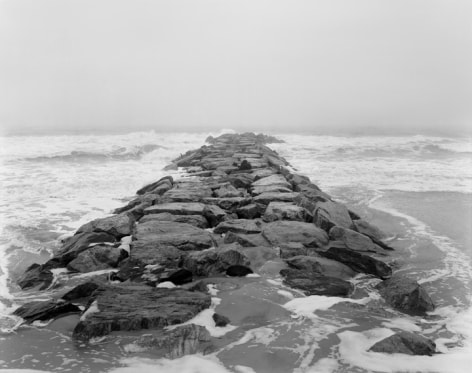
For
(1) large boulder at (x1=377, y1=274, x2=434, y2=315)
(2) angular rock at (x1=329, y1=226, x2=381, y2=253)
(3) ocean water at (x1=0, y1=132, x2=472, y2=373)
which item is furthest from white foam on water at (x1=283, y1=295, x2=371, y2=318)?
(2) angular rock at (x1=329, y1=226, x2=381, y2=253)

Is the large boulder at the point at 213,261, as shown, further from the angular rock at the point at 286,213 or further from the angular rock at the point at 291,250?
the angular rock at the point at 286,213

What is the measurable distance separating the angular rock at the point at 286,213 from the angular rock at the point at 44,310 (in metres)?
2.77

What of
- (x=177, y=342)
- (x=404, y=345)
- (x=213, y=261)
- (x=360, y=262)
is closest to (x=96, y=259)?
(x=213, y=261)

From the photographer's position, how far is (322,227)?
4801mm

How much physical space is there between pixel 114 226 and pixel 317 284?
254 cm

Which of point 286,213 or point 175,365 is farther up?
point 286,213

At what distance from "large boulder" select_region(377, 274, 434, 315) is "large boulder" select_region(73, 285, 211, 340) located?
145cm

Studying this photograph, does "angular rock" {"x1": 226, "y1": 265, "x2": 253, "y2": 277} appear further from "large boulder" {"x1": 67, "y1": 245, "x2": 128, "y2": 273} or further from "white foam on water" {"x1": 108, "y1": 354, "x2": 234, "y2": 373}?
"white foam on water" {"x1": 108, "y1": 354, "x2": 234, "y2": 373}

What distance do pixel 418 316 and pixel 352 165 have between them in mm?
11538

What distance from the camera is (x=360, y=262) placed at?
12.4 feet

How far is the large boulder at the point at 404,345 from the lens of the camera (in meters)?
2.29

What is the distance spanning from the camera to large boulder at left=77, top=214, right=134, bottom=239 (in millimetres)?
4539

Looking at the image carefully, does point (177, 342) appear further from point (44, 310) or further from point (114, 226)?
point (114, 226)

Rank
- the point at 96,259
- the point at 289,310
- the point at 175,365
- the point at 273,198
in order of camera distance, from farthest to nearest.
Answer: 1. the point at 273,198
2. the point at 96,259
3. the point at 289,310
4. the point at 175,365
